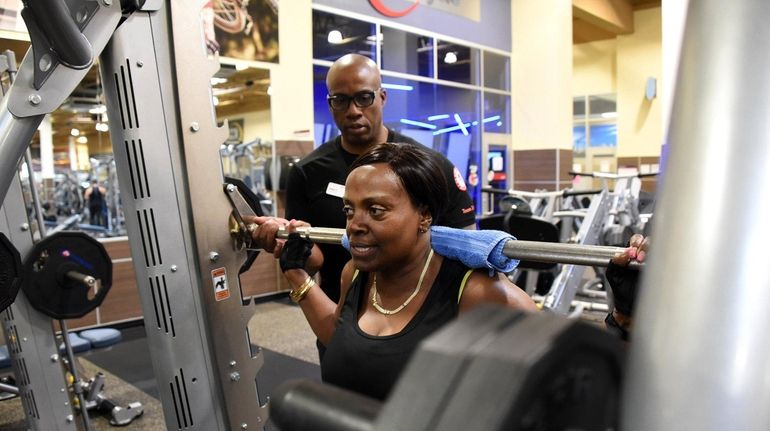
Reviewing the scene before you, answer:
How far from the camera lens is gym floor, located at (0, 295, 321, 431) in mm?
3461

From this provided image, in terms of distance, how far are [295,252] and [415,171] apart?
0.44 m

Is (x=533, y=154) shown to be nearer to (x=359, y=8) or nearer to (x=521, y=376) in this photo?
(x=359, y=8)

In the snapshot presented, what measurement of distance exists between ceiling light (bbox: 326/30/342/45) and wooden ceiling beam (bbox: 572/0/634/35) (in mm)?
5044

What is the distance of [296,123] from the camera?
6.59 metres

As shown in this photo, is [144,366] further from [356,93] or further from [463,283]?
[463,283]

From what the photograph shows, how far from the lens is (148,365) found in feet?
14.5

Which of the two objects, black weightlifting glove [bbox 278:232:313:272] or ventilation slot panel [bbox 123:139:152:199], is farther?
black weightlifting glove [bbox 278:232:313:272]

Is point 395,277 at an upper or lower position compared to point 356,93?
lower

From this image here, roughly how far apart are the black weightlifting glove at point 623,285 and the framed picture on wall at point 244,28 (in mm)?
5452

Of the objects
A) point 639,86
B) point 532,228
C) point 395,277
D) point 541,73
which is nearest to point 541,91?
point 541,73

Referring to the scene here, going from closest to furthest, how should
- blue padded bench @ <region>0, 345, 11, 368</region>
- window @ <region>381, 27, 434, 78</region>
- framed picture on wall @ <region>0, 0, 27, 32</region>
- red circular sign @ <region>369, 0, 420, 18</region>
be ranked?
blue padded bench @ <region>0, 345, 11, 368</region> → framed picture on wall @ <region>0, 0, 27, 32</region> → red circular sign @ <region>369, 0, 420, 18</region> → window @ <region>381, 27, 434, 78</region>

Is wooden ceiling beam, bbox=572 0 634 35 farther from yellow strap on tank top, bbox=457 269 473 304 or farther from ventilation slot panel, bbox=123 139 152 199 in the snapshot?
ventilation slot panel, bbox=123 139 152 199

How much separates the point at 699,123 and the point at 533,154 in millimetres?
10330

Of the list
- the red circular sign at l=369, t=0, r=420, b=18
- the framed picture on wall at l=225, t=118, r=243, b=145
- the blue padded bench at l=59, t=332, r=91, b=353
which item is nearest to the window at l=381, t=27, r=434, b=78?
the red circular sign at l=369, t=0, r=420, b=18
